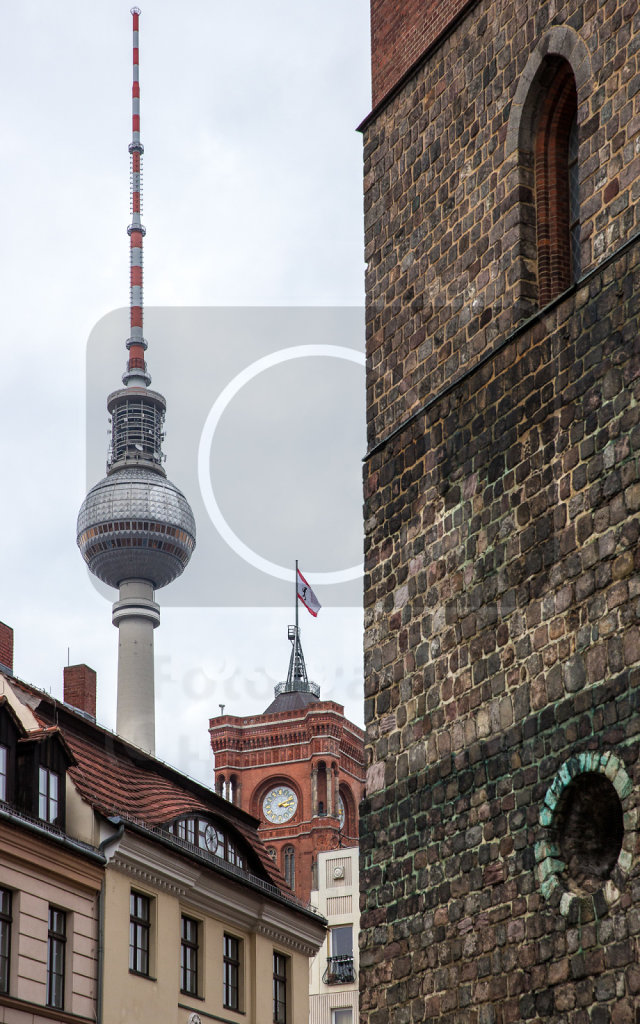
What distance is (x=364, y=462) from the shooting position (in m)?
16.0

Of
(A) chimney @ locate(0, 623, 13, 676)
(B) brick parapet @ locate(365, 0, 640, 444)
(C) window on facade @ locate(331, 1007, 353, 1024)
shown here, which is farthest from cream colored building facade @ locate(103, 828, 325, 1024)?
(C) window on facade @ locate(331, 1007, 353, 1024)

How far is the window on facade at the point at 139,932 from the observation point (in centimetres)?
2809

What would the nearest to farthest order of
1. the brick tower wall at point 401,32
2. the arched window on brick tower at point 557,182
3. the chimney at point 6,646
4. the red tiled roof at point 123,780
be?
1. the arched window on brick tower at point 557,182
2. the brick tower wall at point 401,32
3. the red tiled roof at point 123,780
4. the chimney at point 6,646

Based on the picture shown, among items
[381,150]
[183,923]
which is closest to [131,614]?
[183,923]

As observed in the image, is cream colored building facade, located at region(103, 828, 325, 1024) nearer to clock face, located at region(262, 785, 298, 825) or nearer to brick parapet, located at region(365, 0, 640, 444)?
brick parapet, located at region(365, 0, 640, 444)

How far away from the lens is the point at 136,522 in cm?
13288

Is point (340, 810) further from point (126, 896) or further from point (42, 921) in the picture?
point (42, 921)

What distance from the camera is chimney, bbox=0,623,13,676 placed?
33344 millimetres

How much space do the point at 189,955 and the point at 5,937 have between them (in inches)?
239

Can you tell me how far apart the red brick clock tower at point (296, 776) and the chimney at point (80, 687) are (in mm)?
74550

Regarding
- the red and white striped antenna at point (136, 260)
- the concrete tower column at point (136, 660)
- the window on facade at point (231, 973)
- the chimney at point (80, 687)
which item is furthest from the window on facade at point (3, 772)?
the red and white striped antenna at point (136, 260)

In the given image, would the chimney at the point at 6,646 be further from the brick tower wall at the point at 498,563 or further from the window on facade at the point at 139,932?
the brick tower wall at the point at 498,563

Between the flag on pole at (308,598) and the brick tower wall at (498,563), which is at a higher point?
the flag on pole at (308,598)

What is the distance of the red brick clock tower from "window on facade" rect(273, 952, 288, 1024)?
79.7m
